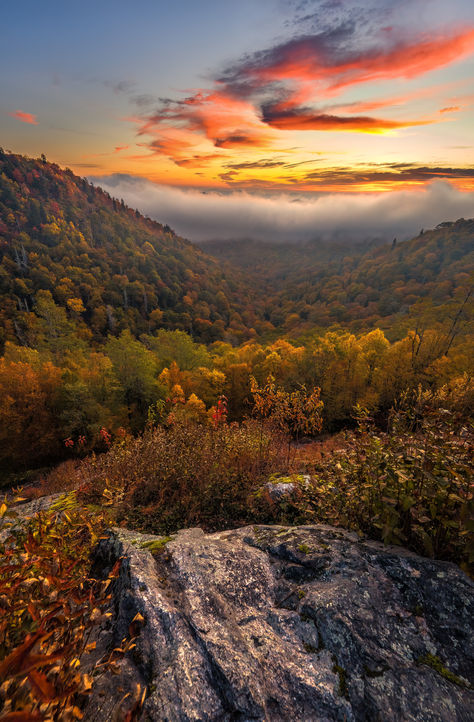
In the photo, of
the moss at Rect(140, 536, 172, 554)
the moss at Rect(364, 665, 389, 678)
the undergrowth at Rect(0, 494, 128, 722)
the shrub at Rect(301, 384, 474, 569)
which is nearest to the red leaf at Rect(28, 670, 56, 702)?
the undergrowth at Rect(0, 494, 128, 722)

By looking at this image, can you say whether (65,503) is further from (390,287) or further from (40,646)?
(390,287)

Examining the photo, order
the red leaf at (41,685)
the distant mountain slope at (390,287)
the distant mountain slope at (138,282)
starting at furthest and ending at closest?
the distant mountain slope at (390,287) < the distant mountain slope at (138,282) < the red leaf at (41,685)

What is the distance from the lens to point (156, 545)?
362 cm

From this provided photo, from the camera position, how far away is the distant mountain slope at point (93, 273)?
9094cm

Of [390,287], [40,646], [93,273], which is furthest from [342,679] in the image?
[390,287]

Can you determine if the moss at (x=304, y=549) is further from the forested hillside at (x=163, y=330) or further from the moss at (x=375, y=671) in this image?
the forested hillside at (x=163, y=330)

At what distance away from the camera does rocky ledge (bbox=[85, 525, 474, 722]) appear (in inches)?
78.6

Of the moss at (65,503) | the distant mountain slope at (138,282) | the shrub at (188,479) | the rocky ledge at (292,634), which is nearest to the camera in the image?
A: the rocky ledge at (292,634)

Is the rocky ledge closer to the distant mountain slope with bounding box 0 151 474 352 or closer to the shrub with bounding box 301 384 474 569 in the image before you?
the shrub with bounding box 301 384 474 569

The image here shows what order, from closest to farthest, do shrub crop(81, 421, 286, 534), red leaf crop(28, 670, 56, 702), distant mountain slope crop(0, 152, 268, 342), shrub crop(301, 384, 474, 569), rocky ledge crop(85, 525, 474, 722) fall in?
red leaf crop(28, 670, 56, 702) < rocky ledge crop(85, 525, 474, 722) < shrub crop(301, 384, 474, 569) < shrub crop(81, 421, 286, 534) < distant mountain slope crop(0, 152, 268, 342)

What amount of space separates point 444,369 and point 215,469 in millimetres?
22376

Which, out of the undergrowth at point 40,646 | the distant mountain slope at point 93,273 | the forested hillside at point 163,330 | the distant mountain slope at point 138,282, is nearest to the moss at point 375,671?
the undergrowth at point 40,646

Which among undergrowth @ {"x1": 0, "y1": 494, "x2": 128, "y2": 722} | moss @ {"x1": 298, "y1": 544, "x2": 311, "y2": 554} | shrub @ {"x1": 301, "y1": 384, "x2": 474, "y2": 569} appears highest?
undergrowth @ {"x1": 0, "y1": 494, "x2": 128, "y2": 722}

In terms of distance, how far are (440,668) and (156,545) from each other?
9.64 feet
